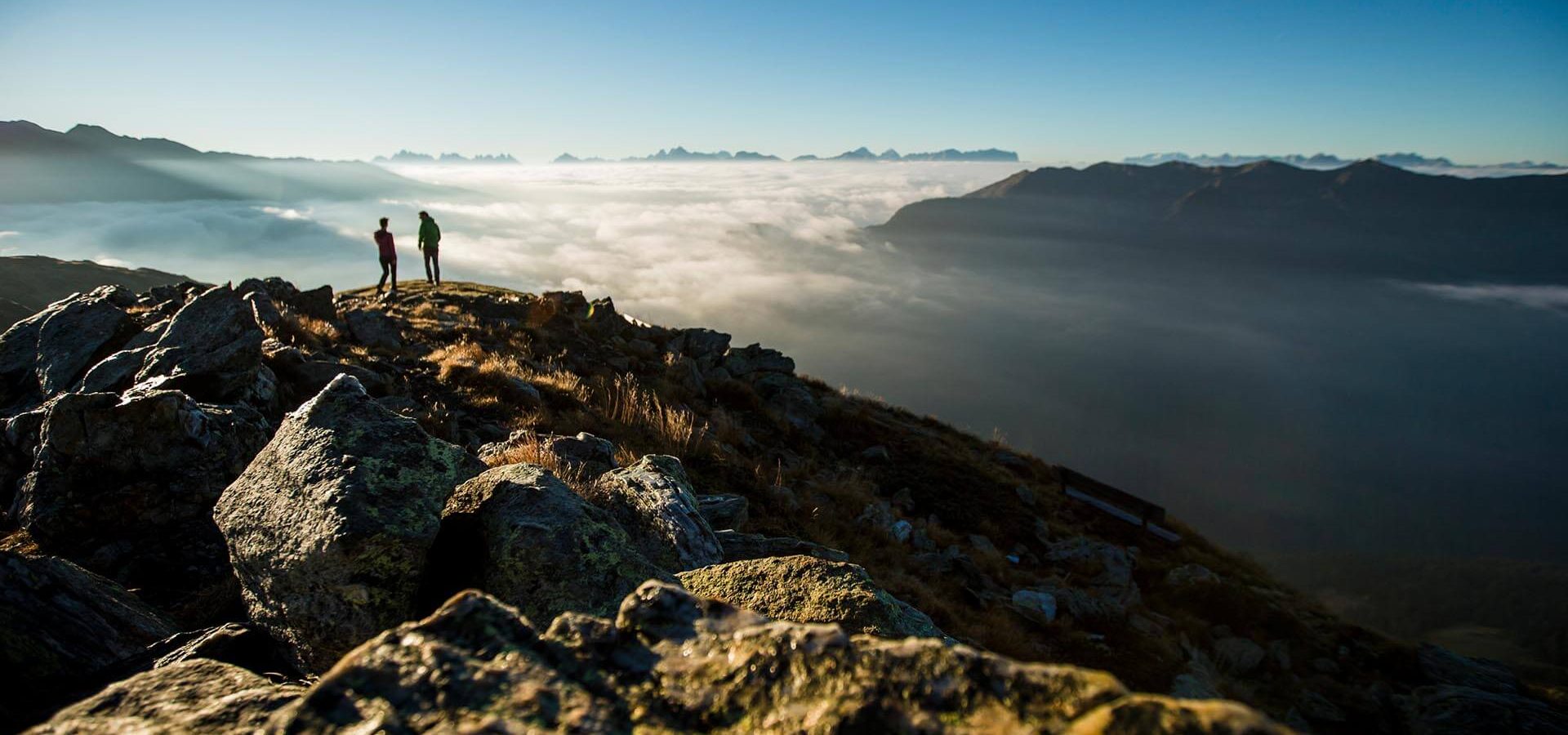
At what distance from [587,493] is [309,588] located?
2.54 m

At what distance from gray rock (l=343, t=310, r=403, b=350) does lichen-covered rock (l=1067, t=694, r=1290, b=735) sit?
17799mm

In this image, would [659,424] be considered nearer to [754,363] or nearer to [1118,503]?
[754,363]

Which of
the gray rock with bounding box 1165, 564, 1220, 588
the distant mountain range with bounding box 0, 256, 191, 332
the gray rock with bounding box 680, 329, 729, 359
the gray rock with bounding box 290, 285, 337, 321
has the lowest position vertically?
the distant mountain range with bounding box 0, 256, 191, 332

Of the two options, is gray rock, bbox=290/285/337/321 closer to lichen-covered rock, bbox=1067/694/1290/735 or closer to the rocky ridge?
the rocky ridge

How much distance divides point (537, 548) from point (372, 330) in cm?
1619

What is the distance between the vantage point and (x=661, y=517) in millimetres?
5359

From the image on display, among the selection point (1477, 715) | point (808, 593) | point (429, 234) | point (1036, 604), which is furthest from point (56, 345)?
point (1477, 715)

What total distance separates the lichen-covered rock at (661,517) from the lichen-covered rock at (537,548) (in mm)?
815

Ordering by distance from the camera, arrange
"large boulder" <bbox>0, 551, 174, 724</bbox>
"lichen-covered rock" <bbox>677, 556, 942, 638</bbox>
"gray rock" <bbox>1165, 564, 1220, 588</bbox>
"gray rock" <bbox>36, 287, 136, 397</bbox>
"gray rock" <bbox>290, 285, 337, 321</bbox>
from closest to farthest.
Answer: "large boulder" <bbox>0, 551, 174, 724</bbox> < "lichen-covered rock" <bbox>677, 556, 942, 638</bbox> < "gray rock" <bbox>36, 287, 136, 397</bbox> < "gray rock" <bbox>290, 285, 337, 321</bbox> < "gray rock" <bbox>1165, 564, 1220, 588</bbox>

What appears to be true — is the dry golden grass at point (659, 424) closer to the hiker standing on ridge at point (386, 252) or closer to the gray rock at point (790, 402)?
the gray rock at point (790, 402)

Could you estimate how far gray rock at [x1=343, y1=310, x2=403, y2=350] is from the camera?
16.4 meters

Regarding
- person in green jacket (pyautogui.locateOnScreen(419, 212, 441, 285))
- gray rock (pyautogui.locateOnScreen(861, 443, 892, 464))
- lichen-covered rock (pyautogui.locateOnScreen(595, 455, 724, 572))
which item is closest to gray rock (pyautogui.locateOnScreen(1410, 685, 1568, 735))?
gray rock (pyautogui.locateOnScreen(861, 443, 892, 464))

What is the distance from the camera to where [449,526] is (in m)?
4.11

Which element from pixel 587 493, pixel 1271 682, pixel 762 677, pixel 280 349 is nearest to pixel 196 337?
pixel 280 349
